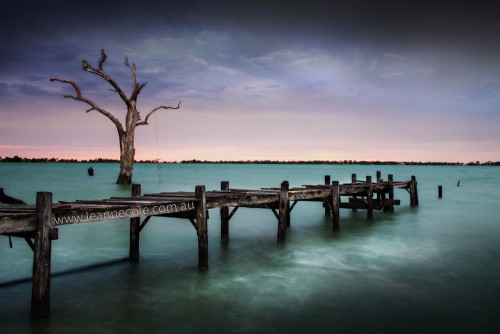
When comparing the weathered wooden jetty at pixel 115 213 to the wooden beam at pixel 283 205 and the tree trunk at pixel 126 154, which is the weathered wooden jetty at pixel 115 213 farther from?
the tree trunk at pixel 126 154

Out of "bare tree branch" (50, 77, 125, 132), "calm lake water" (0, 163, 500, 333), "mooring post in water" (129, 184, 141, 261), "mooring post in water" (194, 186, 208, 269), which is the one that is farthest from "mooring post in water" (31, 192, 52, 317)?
"bare tree branch" (50, 77, 125, 132)

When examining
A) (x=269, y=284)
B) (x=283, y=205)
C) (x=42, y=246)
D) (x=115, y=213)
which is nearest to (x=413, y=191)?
(x=283, y=205)

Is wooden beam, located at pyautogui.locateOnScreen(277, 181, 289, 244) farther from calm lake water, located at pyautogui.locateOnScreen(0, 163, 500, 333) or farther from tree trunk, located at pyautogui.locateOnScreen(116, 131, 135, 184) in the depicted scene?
tree trunk, located at pyautogui.locateOnScreen(116, 131, 135, 184)

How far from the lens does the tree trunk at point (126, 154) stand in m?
33.3

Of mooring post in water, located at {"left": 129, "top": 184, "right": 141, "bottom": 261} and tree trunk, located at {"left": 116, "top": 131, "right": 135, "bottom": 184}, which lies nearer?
mooring post in water, located at {"left": 129, "top": 184, "right": 141, "bottom": 261}

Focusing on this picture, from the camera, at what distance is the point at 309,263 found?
33.6ft

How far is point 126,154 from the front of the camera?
34.0m

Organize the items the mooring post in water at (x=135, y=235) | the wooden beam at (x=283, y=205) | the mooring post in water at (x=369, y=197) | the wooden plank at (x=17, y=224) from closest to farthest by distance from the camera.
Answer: the wooden plank at (x=17, y=224), the mooring post in water at (x=135, y=235), the wooden beam at (x=283, y=205), the mooring post in water at (x=369, y=197)

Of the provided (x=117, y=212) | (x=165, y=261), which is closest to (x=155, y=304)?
(x=117, y=212)

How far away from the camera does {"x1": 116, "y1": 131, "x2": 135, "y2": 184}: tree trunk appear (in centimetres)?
3328

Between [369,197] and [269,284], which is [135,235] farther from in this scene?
[369,197]

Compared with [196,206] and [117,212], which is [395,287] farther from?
[117,212]

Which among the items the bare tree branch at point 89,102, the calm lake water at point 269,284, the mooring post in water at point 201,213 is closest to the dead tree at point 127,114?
the bare tree branch at point 89,102

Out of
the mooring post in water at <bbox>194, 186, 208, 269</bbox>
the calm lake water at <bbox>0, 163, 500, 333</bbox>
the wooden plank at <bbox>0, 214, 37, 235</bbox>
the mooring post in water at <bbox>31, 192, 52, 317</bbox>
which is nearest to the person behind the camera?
the wooden plank at <bbox>0, 214, 37, 235</bbox>
